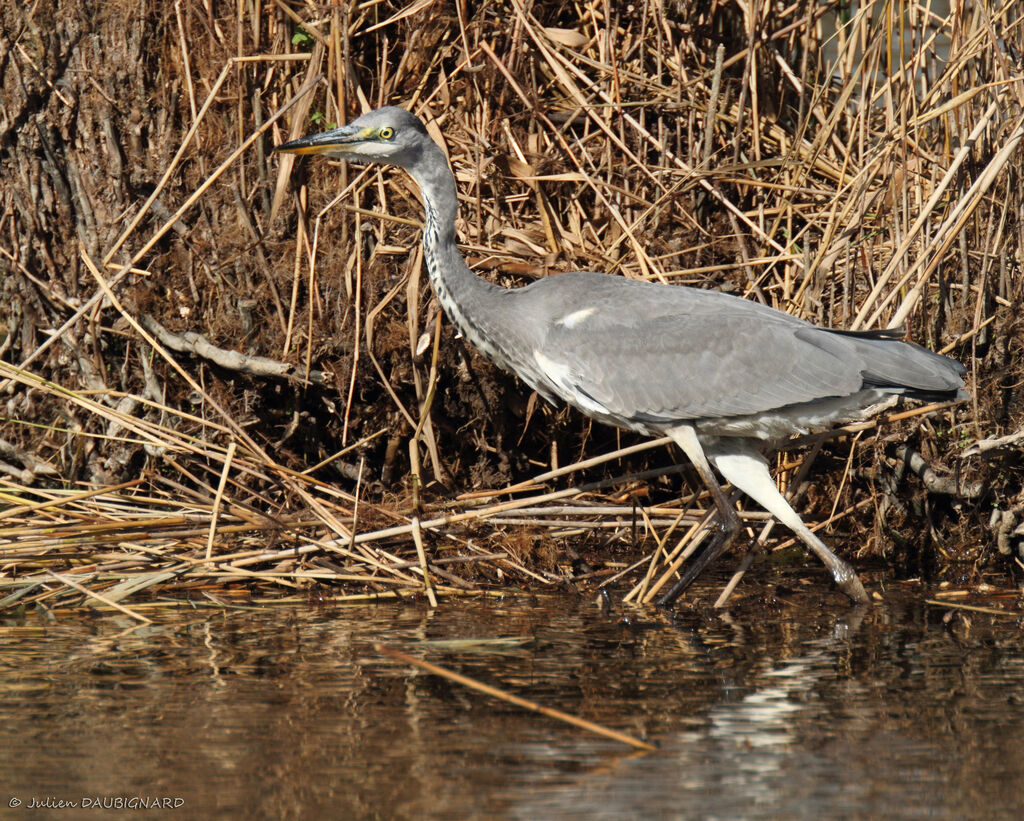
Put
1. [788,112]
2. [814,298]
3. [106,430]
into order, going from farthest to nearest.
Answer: [788,112] → [106,430] → [814,298]

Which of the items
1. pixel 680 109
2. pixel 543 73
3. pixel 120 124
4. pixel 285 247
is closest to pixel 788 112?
pixel 680 109

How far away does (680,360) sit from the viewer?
16.8 feet

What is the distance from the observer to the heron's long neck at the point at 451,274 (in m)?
5.34

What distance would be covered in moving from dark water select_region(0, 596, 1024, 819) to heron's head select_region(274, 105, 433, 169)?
1.96 metres

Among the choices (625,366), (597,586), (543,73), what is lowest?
(597,586)

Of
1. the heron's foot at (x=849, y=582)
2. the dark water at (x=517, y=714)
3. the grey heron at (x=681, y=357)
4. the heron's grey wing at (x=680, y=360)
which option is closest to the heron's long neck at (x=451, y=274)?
the grey heron at (x=681, y=357)

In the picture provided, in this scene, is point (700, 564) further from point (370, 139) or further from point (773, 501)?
point (370, 139)

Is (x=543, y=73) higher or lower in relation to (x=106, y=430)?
higher

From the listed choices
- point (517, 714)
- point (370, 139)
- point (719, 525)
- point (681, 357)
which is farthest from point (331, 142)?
point (517, 714)

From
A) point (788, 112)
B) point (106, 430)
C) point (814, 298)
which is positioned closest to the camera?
point (814, 298)

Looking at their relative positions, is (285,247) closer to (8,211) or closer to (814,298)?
(8,211)

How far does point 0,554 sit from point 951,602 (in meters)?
3.93

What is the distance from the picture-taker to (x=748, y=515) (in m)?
5.78

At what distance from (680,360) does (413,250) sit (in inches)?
61.1
